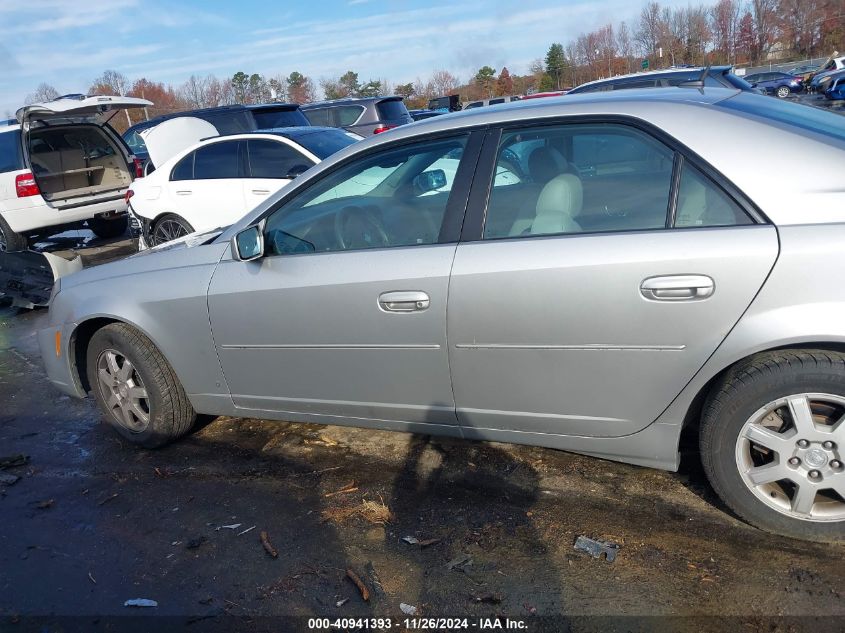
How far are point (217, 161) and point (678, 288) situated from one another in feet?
23.1

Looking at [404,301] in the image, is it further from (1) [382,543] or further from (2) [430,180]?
(1) [382,543]

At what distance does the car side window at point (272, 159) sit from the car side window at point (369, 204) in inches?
184

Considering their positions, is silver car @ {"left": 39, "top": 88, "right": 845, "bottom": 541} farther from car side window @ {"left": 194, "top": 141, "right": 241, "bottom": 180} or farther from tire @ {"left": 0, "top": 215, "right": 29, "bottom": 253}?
tire @ {"left": 0, "top": 215, "right": 29, "bottom": 253}

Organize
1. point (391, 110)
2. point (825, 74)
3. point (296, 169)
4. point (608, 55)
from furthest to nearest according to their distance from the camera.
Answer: point (608, 55) → point (825, 74) → point (391, 110) → point (296, 169)

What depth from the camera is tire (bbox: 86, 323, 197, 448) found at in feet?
13.0

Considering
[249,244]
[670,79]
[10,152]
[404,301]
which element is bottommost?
[404,301]

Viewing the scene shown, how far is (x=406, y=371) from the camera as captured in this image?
10.6ft

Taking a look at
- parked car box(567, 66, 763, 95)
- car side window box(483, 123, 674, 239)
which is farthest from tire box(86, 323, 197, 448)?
parked car box(567, 66, 763, 95)

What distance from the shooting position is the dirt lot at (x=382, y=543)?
2.56 m

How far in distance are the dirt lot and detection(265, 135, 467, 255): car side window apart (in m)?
1.20

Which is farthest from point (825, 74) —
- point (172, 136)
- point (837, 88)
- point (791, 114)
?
point (791, 114)

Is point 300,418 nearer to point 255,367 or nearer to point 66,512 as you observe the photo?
point 255,367

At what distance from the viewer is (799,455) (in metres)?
2.61

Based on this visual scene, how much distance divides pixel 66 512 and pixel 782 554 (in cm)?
330
